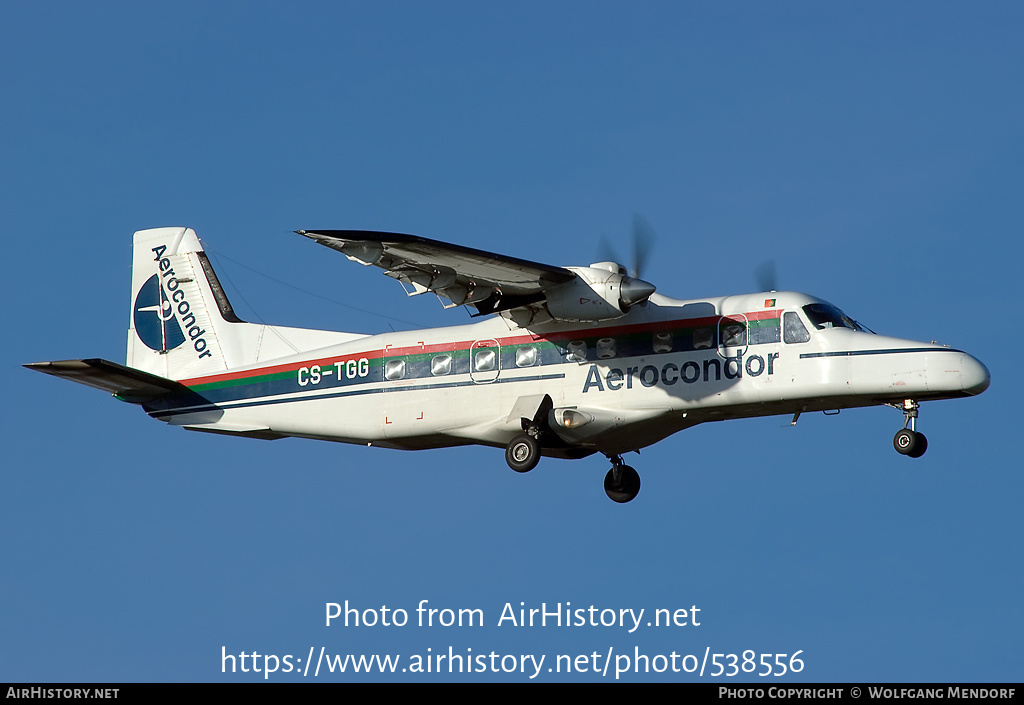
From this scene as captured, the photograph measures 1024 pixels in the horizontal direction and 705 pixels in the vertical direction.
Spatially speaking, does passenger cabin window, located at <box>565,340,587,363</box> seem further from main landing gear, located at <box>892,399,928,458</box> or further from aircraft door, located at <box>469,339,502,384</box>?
main landing gear, located at <box>892,399,928,458</box>

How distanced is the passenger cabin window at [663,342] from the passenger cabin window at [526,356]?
197 centimetres

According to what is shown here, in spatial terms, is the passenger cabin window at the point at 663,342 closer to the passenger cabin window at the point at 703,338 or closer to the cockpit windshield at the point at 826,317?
the passenger cabin window at the point at 703,338

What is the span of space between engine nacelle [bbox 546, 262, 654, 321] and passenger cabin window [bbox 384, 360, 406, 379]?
2.94 metres

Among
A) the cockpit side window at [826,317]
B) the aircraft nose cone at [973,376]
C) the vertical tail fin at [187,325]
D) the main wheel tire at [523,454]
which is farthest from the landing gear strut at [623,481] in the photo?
the aircraft nose cone at [973,376]

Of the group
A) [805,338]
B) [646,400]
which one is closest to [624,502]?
[646,400]

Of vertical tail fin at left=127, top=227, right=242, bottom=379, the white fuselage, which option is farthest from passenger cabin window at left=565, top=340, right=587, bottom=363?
vertical tail fin at left=127, top=227, right=242, bottom=379

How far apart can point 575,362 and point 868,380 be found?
4460 millimetres

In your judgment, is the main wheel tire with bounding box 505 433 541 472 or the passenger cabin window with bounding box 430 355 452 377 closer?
the main wheel tire with bounding box 505 433 541 472

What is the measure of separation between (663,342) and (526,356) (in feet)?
7.32

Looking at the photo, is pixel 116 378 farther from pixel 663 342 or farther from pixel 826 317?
pixel 826 317

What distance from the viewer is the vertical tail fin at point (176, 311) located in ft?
83.5

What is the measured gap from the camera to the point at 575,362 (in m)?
22.2

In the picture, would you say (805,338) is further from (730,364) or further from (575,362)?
(575,362)

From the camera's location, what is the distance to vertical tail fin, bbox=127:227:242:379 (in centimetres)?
2545
